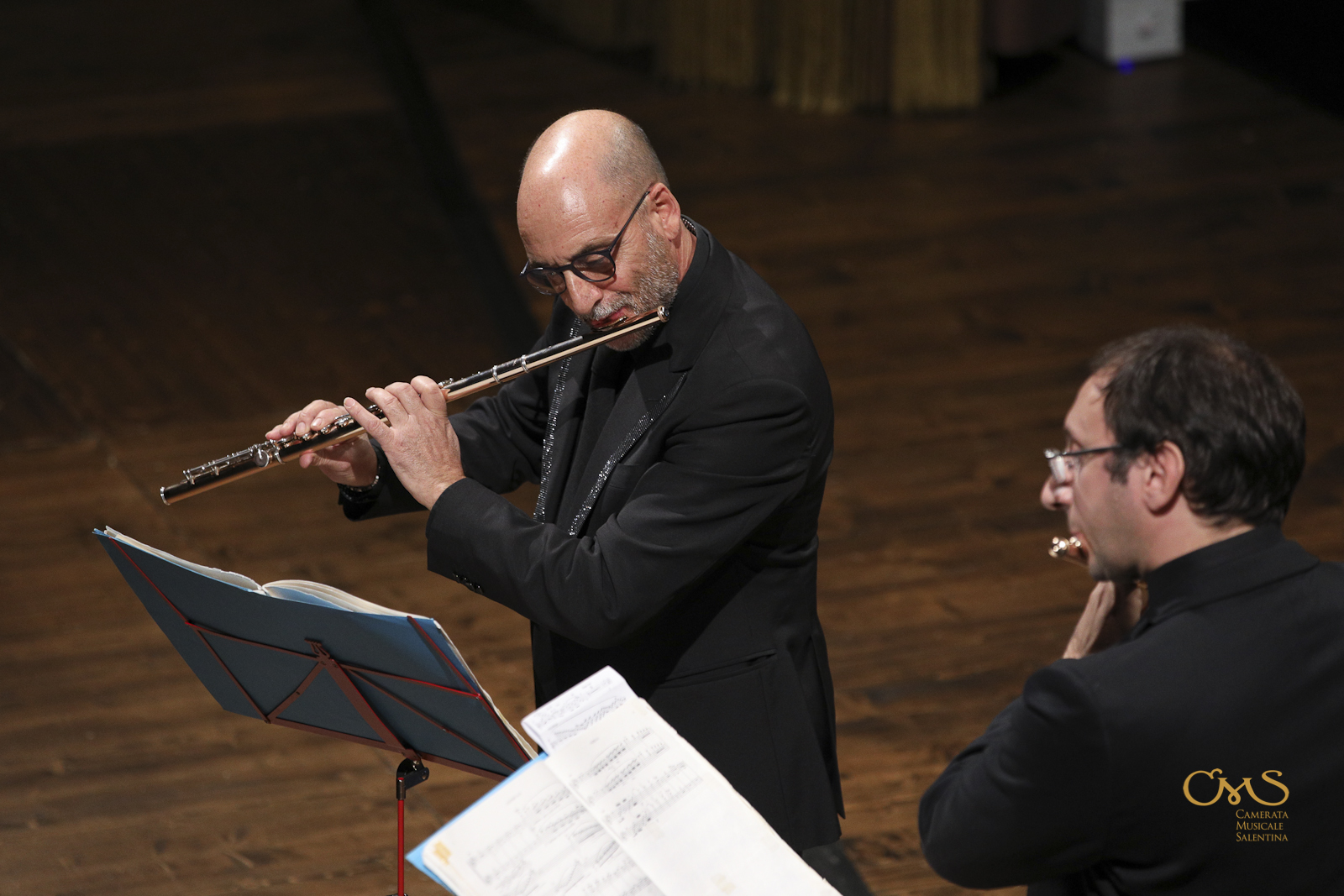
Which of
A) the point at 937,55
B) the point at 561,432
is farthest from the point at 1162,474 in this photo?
the point at 937,55

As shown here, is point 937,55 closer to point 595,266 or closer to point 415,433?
point 595,266

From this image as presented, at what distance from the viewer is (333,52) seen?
675 cm

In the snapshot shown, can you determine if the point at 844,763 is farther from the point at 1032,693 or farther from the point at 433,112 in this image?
the point at 433,112

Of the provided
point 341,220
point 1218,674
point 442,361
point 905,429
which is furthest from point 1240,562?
point 341,220

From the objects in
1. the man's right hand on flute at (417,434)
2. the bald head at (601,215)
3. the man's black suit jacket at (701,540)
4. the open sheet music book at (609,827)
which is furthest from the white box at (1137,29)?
the open sheet music book at (609,827)

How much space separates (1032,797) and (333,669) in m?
0.85

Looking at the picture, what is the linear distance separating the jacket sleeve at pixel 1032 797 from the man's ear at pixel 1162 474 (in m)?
0.16

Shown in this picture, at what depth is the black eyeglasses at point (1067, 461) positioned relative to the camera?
1326mm

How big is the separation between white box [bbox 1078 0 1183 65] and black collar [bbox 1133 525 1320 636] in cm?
518

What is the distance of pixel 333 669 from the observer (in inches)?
68.9

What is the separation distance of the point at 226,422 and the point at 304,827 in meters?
1.66

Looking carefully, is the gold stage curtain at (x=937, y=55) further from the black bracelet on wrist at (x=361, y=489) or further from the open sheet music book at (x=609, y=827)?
the open sheet music book at (x=609, y=827)

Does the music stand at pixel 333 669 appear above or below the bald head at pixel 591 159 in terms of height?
below

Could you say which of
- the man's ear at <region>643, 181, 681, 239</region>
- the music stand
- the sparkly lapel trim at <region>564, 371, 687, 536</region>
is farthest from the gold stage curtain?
the music stand
